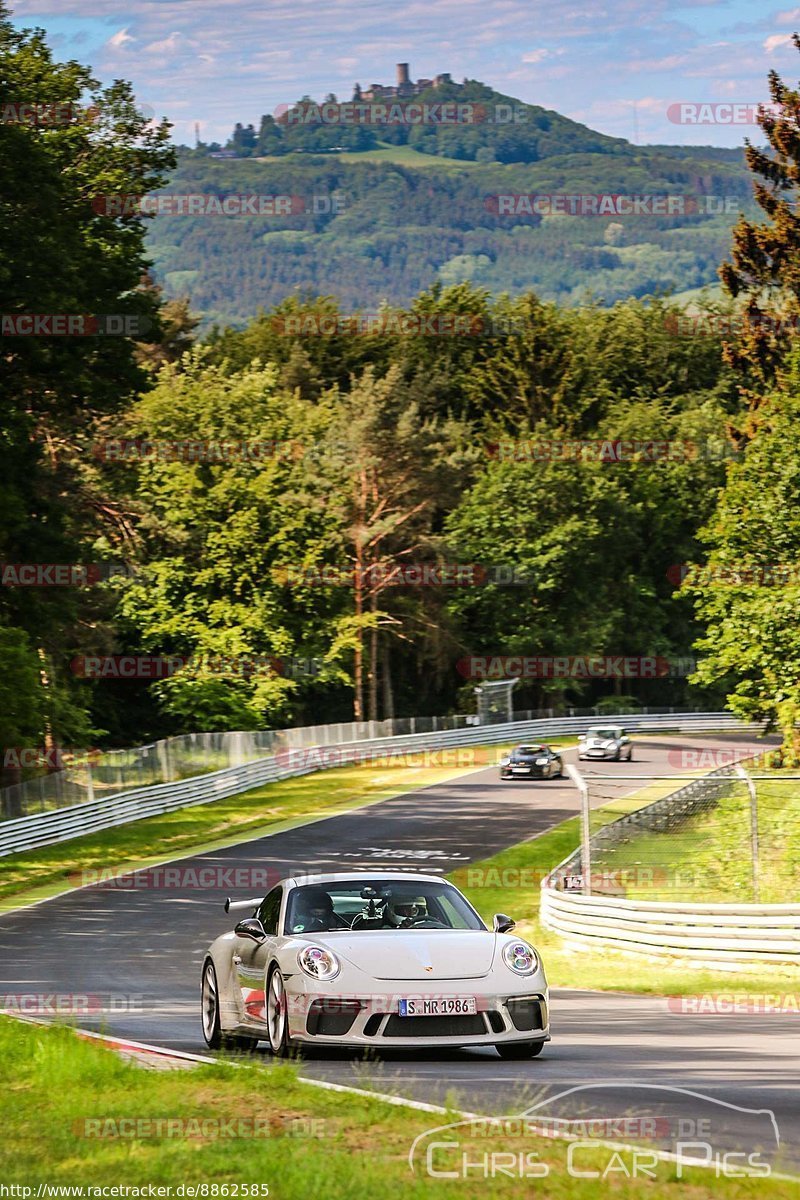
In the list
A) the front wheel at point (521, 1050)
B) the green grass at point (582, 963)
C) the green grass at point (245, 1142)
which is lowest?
the green grass at point (582, 963)

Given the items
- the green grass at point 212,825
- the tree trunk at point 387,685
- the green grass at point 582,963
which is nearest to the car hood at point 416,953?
the green grass at point 582,963

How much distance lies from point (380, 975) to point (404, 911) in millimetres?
1249

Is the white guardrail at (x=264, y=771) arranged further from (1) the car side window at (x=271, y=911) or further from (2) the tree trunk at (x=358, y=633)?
(1) the car side window at (x=271, y=911)

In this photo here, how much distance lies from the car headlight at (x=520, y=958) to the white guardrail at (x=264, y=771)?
1097 inches

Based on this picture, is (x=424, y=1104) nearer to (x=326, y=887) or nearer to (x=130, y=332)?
(x=326, y=887)

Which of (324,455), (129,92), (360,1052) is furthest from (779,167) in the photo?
(360,1052)

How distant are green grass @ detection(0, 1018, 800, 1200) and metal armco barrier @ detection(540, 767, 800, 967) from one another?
10.3m

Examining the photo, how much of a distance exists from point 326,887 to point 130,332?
106ft

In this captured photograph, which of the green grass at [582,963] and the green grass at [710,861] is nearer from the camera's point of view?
the green grass at [582,963]

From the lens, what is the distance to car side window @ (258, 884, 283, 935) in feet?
40.2

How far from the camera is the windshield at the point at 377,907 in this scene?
12.0m

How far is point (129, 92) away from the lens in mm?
47656

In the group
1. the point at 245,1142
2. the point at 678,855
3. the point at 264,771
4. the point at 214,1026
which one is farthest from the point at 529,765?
the point at 245,1142

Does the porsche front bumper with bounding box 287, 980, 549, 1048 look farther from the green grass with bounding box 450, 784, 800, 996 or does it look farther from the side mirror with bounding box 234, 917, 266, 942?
the green grass with bounding box 450, 784, 800, 996
